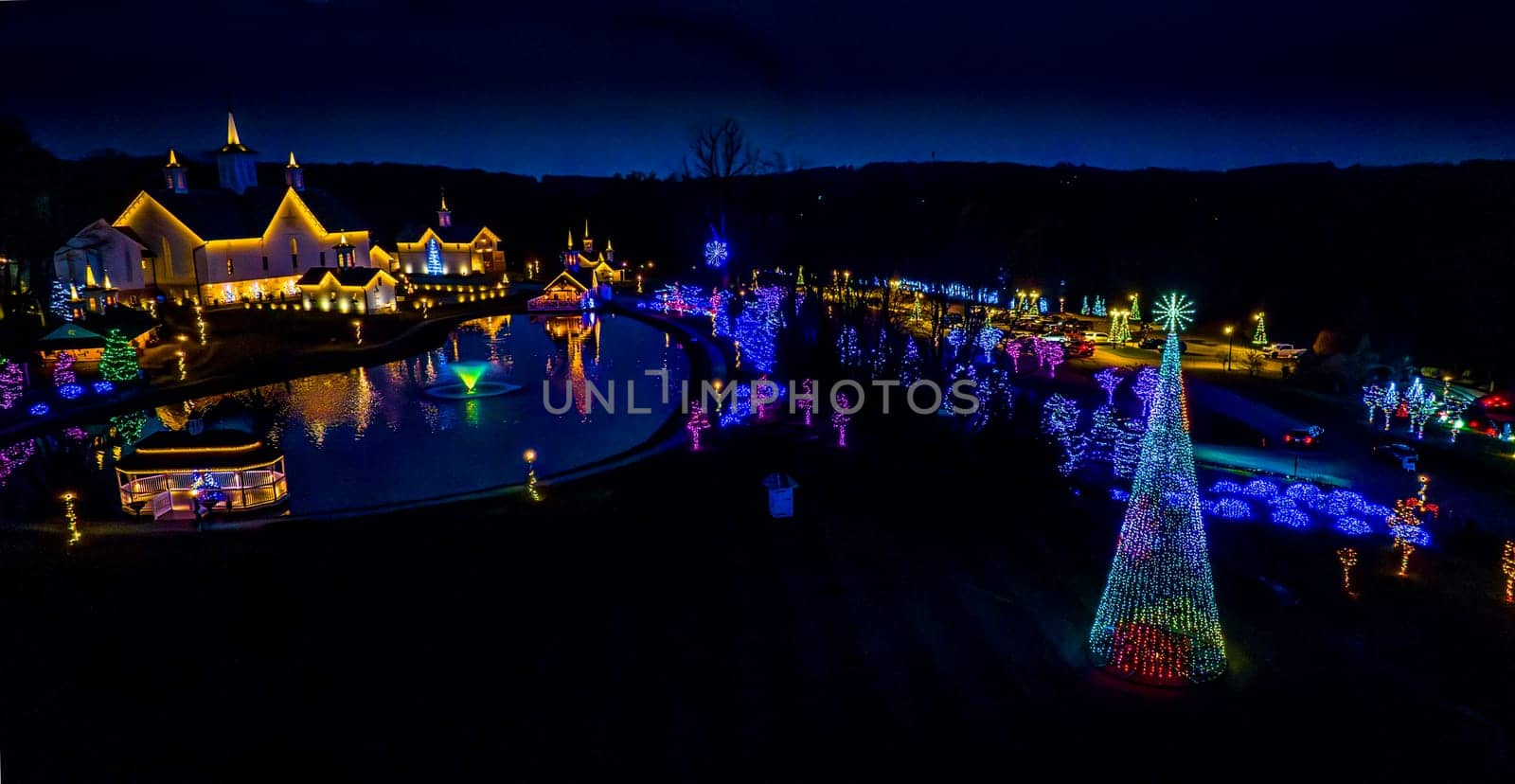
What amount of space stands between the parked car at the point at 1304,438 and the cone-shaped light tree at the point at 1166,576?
10409 mm

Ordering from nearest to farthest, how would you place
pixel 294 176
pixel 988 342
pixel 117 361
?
1. pixel 117 361
2. pixel 988 342
3. pixel 294 176

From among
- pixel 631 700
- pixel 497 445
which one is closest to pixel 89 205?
pixel 497 445

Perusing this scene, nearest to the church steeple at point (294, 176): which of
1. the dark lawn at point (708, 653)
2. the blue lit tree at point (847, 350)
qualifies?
the blue lit tree at point (847, 350)

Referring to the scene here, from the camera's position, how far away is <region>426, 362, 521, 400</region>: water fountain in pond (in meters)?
23.8

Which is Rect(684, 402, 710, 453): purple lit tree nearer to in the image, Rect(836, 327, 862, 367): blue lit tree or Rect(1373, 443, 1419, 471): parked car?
Rect(836, 327, 862, 367): blue lit tree

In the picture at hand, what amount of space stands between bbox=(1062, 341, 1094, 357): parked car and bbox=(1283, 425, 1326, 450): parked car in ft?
34.5

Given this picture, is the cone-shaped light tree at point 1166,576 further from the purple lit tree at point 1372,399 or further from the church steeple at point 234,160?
the church steeple at point 234,160

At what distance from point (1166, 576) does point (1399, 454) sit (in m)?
10.5

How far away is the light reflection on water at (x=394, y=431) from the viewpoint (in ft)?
50.0

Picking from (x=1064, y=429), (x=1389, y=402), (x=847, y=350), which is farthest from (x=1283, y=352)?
(x=1064, y=429)

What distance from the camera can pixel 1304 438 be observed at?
1664 cm

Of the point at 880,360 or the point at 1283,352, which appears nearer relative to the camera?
the point at 880,360

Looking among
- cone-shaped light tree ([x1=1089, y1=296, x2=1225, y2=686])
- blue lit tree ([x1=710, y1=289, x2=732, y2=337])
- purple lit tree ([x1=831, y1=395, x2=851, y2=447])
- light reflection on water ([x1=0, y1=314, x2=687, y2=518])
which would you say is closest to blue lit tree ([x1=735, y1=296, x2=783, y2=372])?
blue lit tree ([x1=710, y1=289, x2=732, y2=337])

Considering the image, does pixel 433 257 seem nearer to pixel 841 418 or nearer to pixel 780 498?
pixel 841 418
